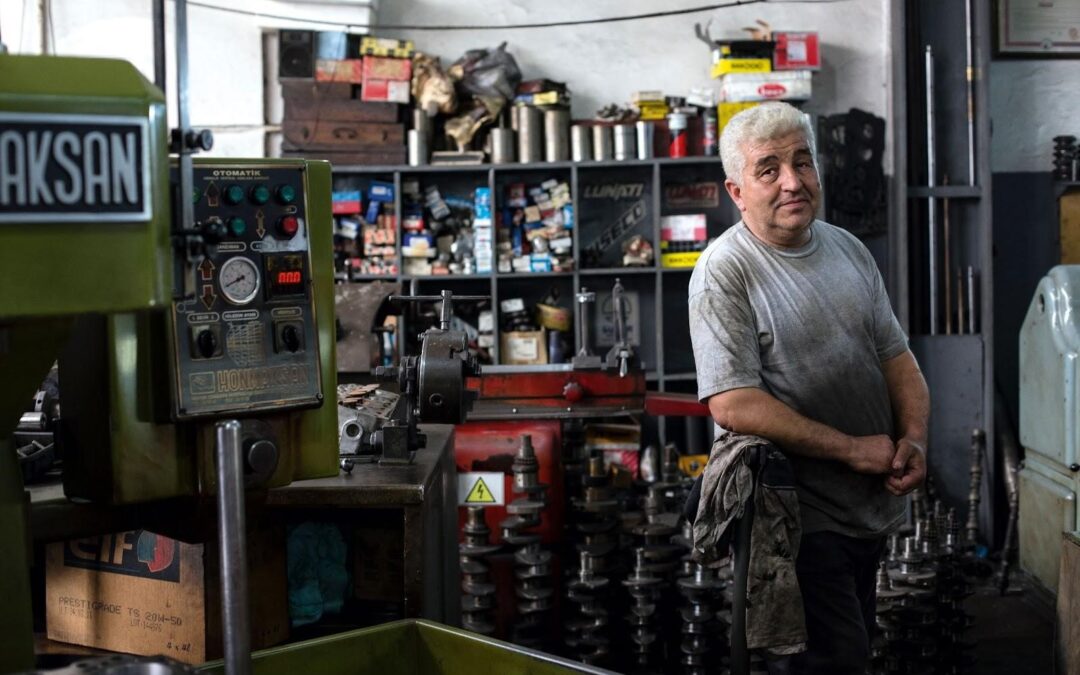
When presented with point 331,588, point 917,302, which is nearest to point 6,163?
point 331,588

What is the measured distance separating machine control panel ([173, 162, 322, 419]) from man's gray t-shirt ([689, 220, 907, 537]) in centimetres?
85

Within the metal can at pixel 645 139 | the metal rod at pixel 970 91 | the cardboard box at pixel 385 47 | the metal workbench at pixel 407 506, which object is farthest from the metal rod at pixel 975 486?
the metal workbench at pixel 407 506

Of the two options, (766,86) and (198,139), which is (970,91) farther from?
(198,139)

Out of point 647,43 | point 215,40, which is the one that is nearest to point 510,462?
point 647,43

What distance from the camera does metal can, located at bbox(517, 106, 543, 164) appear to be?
198 inches

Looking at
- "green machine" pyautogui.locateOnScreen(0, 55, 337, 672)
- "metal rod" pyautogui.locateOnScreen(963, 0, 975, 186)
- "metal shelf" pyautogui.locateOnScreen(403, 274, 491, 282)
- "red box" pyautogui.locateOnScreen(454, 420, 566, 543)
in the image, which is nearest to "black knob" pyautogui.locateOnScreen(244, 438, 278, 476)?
"green machine" pyautogui.locateOnScreen(0, 55, 337, 672)

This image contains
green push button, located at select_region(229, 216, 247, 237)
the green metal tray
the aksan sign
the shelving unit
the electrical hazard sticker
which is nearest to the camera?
the aksan sign

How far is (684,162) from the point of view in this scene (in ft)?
16.4

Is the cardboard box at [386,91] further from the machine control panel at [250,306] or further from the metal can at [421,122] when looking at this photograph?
the machine control panel at [250,306]

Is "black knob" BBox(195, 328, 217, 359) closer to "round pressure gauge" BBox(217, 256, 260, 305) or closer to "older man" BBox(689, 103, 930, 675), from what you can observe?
"round pressure gauge" BBox(217, 256, 260, 305)

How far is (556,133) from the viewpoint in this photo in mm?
5035

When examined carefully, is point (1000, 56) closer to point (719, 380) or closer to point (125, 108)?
point (719, 380)

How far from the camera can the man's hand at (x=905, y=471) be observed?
188 cm

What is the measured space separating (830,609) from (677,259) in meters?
3.33
